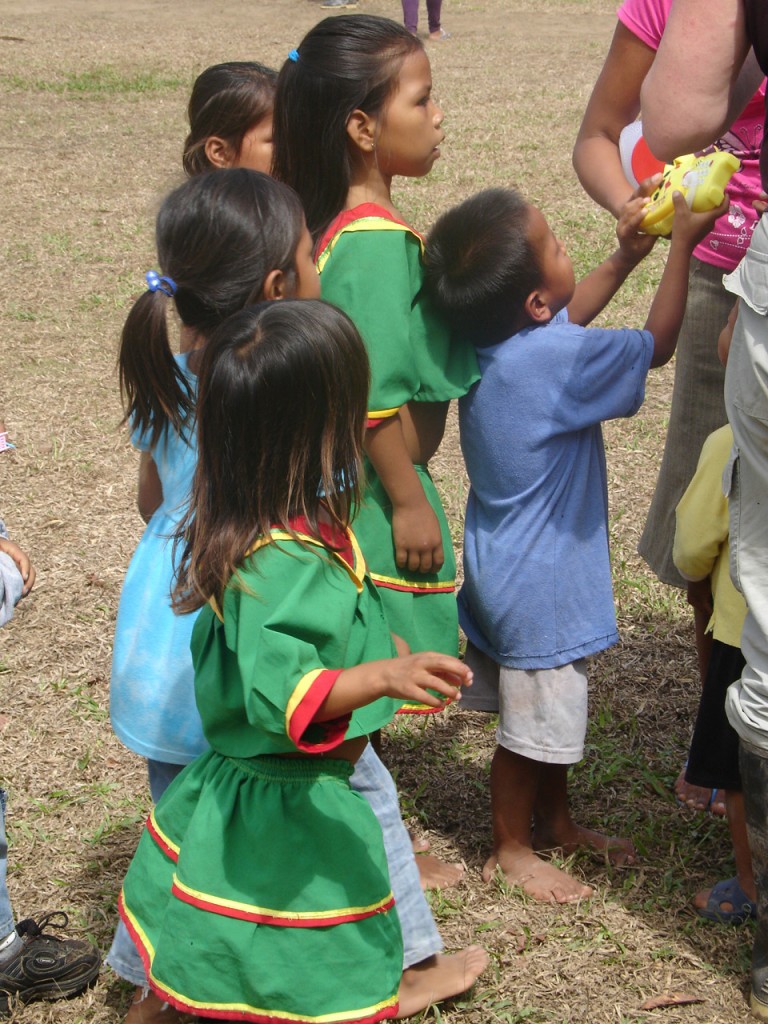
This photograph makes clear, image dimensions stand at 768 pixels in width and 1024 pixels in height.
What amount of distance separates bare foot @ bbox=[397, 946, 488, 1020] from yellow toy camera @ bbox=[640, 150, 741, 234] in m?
1.46

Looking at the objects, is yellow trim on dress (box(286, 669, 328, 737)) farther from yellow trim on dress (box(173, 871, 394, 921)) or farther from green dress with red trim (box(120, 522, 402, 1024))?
yellow trim on dress (box(173, 871, 394, 921))

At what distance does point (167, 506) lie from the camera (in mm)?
2344

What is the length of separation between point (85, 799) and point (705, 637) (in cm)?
152

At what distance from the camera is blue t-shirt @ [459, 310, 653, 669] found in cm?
246

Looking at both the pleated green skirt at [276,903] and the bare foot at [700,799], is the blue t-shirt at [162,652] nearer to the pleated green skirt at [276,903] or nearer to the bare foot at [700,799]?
the pleated green skirt at [276,903]

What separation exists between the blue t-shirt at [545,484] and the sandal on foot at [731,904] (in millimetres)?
567

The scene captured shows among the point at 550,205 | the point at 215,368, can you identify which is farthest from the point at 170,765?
the point at 550,205

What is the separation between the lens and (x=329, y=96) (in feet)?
8.32

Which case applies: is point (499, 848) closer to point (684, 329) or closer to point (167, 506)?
point (167, 506)

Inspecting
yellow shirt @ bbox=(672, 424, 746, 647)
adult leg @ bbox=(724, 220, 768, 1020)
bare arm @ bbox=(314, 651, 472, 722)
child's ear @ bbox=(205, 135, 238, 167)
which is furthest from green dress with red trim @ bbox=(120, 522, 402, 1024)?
child's ear @ bbox=(205, 135, 238, 167)

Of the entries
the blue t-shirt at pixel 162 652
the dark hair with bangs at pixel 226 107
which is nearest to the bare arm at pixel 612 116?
the dark hair with bangs at pixel 226 107

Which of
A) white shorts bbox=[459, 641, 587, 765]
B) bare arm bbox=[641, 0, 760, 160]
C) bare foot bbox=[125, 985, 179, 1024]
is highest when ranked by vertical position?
bare arm bbox=[641, 0, 760, 160]

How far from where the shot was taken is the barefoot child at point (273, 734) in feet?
6.32

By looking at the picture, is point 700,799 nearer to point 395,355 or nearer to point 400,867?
point 400,867
